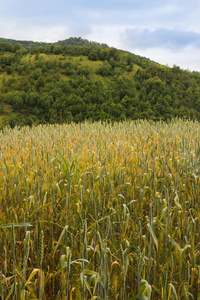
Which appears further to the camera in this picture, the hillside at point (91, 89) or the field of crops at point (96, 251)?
the hillside at point (91, 89)

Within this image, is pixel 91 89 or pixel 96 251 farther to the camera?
pixel 91 89

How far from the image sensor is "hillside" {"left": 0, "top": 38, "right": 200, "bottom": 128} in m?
34.0

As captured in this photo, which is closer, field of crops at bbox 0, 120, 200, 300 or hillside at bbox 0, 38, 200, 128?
field of crops at bbox 0, 120, 200, 300

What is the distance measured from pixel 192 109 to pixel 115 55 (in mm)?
28347

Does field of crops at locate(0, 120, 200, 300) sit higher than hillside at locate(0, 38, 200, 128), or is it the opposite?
hillside at locate(0, 38, 200, 128)

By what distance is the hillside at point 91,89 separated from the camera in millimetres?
33969

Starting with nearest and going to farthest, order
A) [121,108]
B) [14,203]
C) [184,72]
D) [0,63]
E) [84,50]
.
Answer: [14,203] < [121,108] < [184,72] < [0,63] < [84,50]

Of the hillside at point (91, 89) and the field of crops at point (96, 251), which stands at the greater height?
the hillside at point (91, 89)

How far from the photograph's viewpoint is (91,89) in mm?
40188

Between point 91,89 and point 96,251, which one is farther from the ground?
point 91,89

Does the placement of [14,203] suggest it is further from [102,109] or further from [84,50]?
[84,50]

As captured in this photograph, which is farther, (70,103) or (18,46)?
(18,46)

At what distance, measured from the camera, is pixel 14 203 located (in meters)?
2.65

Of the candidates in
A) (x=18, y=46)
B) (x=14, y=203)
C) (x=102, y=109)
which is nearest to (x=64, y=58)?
(x=18, y=46)
